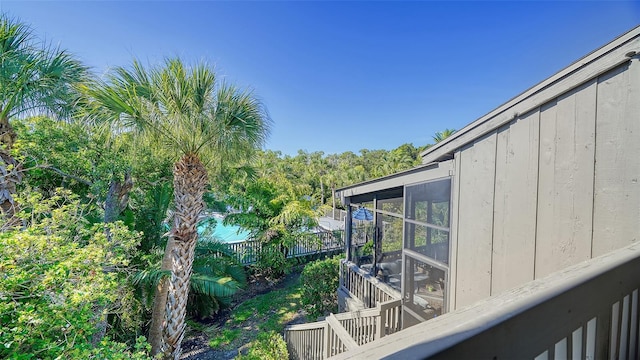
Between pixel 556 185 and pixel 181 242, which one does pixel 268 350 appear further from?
pixel 556 185

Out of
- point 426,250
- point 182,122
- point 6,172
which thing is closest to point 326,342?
point 426,250

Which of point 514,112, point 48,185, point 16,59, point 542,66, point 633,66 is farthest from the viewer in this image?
point 48,185

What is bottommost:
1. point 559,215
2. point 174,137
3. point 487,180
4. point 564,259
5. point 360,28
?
point 564,259

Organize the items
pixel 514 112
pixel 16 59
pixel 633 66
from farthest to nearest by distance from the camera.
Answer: pixel 16 59
pixel 514 112
pixel 633 66

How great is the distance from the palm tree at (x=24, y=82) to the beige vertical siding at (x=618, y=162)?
A: 7640 mm

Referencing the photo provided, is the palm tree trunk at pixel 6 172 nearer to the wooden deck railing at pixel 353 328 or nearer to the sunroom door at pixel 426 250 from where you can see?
the wooden deck railing at pixel 353 328

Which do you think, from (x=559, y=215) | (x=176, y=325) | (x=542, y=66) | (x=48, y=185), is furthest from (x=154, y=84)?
(x=542, y=66)

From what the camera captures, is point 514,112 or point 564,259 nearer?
point 564,259

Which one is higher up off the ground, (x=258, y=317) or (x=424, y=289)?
(x=424, y=289)

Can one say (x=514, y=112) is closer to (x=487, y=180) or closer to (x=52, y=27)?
(x=487, y=180)

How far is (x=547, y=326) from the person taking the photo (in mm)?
703

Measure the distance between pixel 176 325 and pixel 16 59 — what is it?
228 inches

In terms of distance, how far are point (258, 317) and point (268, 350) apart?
3.54 m

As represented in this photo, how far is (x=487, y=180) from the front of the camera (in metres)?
2.77
